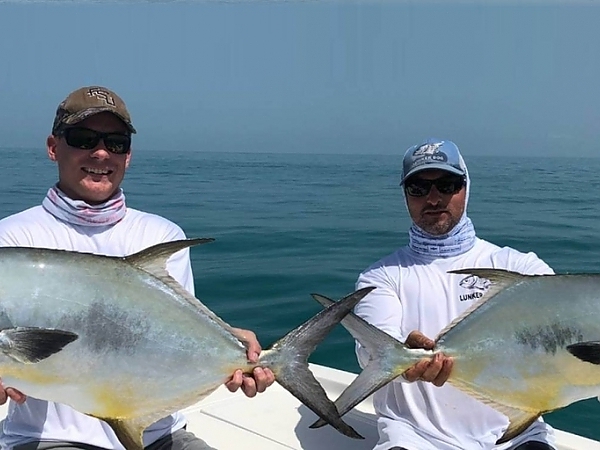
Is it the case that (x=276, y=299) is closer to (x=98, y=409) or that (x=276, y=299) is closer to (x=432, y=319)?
(x=432, y=319)

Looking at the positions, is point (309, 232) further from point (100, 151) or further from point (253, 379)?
point (253, 379)

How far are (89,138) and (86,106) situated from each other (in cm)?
11

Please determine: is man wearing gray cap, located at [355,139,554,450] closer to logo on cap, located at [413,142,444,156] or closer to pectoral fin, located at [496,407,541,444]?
logo on cap, located at [413,142,444,156]

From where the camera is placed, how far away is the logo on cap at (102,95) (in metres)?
2.71

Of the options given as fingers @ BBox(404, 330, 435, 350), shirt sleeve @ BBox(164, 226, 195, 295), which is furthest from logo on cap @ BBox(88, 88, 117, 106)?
fingers @ BBox(404, 330, 435, 350)

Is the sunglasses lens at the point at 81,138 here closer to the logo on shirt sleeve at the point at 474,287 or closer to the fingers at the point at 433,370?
the fingers at the point at 433,370

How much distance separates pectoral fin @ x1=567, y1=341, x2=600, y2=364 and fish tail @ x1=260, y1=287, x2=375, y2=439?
0.72 metres

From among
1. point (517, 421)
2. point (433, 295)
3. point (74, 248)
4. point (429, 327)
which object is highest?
point (74, 248)

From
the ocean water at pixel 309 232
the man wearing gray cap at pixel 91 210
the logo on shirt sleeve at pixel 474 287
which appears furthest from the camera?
the ocean water at pixel 309 232

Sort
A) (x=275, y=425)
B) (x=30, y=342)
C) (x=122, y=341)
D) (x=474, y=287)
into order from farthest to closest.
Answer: (x=275, y=425) < (x=474, y=287) < (x=122, y=341) < (x=30, y=342)

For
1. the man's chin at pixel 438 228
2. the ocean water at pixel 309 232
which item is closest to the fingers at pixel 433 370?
the man's chin at pixel 438 228

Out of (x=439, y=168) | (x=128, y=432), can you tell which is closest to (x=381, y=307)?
(x=439, y=168)

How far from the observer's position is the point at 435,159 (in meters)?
3.01

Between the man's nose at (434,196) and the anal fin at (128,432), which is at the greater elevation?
the man's nose at (434,196)
